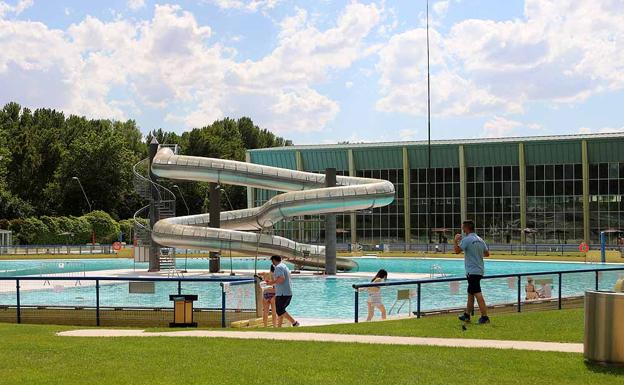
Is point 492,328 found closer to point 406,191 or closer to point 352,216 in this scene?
point 406,191

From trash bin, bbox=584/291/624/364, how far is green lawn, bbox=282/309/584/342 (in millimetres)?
2848

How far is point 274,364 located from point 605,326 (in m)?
4.25

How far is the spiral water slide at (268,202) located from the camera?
1615 inches

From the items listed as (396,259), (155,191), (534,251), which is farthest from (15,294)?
(534,251)

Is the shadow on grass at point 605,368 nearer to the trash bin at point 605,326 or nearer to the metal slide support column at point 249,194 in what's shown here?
the trash bin at point 605,326

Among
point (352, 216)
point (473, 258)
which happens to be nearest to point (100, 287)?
point (473, 258)

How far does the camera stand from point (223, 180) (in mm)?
43812

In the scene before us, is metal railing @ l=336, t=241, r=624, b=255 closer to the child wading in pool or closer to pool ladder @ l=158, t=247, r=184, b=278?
pool ladder @ l=158, t=247, r=184, b=278

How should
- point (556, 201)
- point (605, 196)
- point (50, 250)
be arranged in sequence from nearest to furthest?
1. point (50, 250)
2. point (605, 196)
3. point (556, 201)

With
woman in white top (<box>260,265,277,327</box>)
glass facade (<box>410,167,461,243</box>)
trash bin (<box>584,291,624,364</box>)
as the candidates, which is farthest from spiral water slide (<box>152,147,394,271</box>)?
glass facade (<box>410,167,461,243</box>)

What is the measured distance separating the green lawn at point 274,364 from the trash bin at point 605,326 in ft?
0.90

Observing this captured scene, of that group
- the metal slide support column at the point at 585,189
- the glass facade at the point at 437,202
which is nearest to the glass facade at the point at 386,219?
the glass facade at the point at 437,202

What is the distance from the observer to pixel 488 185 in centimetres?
8412

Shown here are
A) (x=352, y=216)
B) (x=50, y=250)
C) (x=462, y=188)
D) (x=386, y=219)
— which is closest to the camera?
(x=50, y=250)
